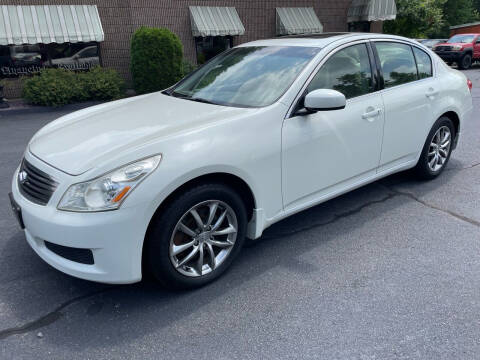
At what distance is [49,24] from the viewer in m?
11.7

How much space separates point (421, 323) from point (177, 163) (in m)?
1.78

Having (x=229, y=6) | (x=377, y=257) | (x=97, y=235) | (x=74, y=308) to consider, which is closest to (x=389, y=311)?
(x=377, y=257)

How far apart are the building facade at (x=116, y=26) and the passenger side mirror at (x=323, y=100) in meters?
10.7

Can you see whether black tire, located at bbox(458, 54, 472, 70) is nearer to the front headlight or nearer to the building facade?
the building facade

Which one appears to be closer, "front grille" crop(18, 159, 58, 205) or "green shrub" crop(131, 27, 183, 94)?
"front grille" crop(18, 159, 58, 205)

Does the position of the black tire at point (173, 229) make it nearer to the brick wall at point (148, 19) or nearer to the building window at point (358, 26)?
the brick wall at point (148, 19)

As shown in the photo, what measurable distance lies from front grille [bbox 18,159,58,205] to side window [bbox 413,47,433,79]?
3.65m

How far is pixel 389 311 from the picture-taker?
8.62 feet

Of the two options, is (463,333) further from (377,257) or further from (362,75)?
(362,75)

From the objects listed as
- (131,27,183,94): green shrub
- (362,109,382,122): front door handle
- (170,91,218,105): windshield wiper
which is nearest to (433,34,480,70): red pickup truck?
(131,27,183,94): green shrub

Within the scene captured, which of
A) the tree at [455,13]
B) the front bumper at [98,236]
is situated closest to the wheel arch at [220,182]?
the front bumper at [98,236]

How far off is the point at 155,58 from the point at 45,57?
3.61m

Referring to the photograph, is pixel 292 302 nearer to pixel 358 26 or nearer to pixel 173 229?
pixel 173 229

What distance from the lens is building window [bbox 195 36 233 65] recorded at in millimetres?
14977
